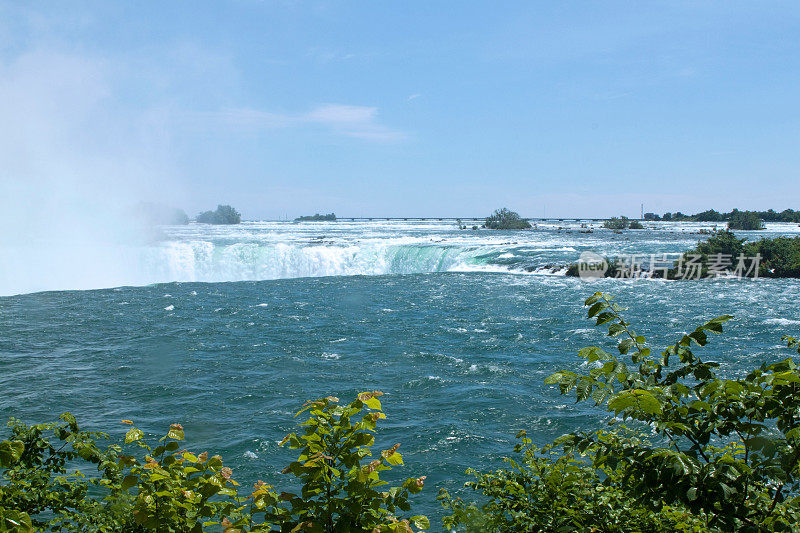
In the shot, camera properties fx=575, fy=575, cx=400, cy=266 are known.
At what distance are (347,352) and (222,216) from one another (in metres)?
99.1

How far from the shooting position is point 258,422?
10.8 m

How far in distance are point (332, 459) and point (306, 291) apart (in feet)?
89.1

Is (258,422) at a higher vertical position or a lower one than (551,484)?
lower

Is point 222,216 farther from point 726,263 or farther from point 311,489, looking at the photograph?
point 311,489

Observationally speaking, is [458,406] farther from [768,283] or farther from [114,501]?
[768,283]

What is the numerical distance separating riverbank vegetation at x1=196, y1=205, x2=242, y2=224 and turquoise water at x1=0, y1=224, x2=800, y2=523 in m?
79.8

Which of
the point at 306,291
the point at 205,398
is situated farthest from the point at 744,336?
the point at 306,291

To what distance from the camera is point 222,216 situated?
109 meters

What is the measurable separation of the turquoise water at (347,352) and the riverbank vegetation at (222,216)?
7981cm

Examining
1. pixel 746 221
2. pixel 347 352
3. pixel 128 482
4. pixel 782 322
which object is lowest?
pixel 347 352

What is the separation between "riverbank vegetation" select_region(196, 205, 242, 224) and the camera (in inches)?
4274

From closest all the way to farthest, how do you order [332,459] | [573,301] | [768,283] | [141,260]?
1. [332,459]
2. [573,301]
3. [768,283]
4. [141,260]

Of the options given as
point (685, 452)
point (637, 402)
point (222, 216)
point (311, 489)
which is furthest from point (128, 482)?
point (222, 216)

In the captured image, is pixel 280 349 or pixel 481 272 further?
pixel 481 272
